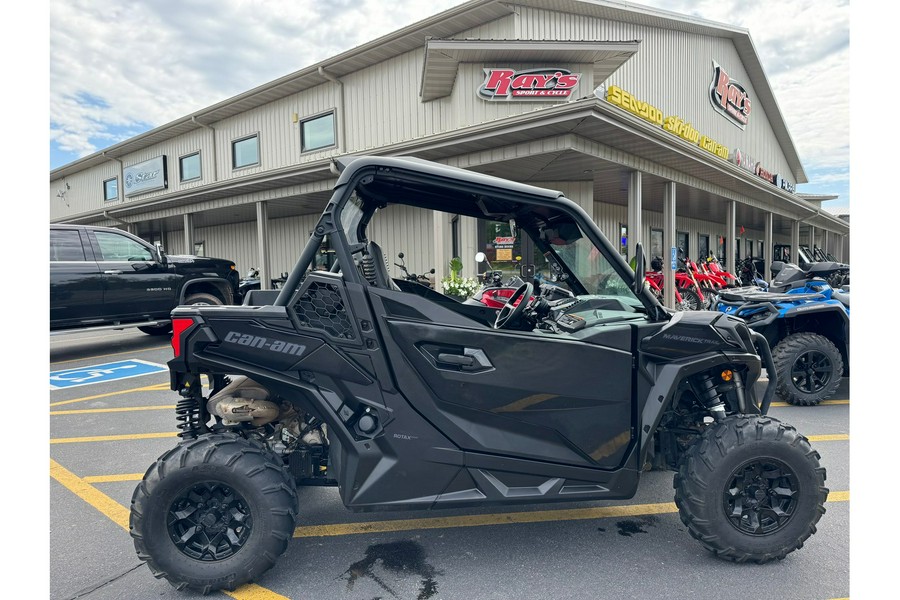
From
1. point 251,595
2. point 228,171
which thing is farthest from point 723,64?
point 251,595

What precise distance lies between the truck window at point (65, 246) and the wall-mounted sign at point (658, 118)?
9.89 m

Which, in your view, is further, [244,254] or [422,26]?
[244,254]

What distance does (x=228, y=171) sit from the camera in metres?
18.2

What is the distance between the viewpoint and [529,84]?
35.2 ft

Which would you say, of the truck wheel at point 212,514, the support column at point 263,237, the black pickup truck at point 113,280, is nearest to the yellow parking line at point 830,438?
the truck wheel at point 212,514

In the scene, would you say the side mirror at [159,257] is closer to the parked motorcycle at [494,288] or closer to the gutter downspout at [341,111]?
the parked motorcycle at [494,288]

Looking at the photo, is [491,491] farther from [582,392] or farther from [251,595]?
[251,595]

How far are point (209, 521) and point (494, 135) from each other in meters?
8.15

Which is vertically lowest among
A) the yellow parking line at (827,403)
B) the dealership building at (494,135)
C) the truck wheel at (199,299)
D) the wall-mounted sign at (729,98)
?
the yellow parking line at (827,403)

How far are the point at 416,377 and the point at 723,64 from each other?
21.3 metres

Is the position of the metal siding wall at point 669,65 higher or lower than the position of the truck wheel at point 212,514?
higher

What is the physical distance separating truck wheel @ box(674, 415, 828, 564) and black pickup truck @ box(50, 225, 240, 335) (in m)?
8.87

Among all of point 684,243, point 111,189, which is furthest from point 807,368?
point 111,189

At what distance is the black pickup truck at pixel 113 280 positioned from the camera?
7.66m
